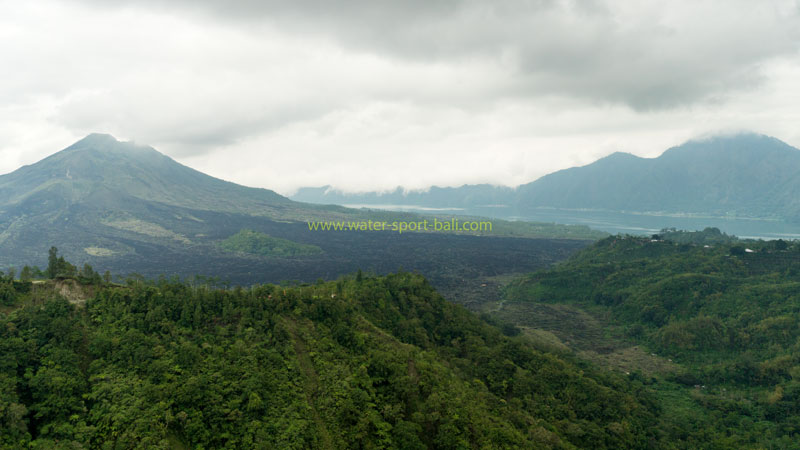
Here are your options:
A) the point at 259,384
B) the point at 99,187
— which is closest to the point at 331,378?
the point at 259,384

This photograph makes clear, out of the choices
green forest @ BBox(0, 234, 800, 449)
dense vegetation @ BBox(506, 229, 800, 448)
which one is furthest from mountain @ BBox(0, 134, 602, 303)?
green forest @ BBox(0, 234, 800, 449)

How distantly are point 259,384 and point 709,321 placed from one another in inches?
2034

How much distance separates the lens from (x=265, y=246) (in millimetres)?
117500

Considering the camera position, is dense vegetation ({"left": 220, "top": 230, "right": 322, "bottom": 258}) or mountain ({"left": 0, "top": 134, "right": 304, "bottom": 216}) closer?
dense vegetation ({"left": 220, "top": 230, "right": 322, "bottom": 258})

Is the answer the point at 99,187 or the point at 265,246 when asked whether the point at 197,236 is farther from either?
the point at 99,187

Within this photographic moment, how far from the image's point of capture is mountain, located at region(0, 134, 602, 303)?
9631cm

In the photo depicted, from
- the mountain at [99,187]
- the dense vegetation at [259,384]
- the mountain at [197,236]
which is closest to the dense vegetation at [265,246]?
the mountain at [197,236]

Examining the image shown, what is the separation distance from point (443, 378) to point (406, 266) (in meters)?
75.8

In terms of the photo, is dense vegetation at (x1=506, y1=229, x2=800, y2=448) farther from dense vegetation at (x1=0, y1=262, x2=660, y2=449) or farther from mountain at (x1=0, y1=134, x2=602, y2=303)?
mountain at (x1=0, y1=134, x2=602, y2=303)

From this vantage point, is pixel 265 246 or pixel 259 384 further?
pixel 265 246

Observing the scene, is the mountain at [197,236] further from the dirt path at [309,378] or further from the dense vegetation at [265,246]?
the dirt path at [309,378]

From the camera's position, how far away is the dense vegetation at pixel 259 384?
679 inches

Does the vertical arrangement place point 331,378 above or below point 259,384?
below

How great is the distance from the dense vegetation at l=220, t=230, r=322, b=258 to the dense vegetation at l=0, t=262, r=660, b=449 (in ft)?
285
